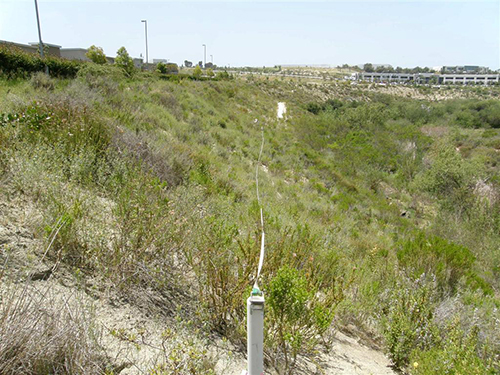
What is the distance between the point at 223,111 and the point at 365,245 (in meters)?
14.2

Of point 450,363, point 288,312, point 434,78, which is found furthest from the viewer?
point 434,78

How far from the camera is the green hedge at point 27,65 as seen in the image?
1227cm

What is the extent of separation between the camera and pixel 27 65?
42.6 feet

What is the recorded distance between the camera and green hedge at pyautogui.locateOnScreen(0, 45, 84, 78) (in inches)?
483

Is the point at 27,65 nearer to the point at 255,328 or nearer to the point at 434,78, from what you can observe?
the point at 255,328

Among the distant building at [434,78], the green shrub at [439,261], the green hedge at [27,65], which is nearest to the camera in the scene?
the green shrub at [439,261]

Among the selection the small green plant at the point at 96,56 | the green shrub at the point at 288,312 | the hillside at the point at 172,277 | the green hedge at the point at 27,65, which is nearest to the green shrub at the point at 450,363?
the hillside at the point at 172,277

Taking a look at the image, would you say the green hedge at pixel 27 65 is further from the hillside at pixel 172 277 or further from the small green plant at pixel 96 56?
the small green plant at pixel 96 56

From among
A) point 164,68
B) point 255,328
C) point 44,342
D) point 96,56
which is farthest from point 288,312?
point 164,68

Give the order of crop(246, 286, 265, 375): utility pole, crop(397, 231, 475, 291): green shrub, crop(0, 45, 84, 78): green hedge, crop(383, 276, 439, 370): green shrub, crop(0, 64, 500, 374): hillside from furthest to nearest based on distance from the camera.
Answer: crop(0, 45, 84, 78): green hedge < crop(397, 231, 475, 291): green shrub < crop(383, 276, 439, 370): green shrub < crop(0, 64, 500, 374): hillside < crop(246, 286, 265, 375): utility pole

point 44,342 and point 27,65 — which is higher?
point 27,65

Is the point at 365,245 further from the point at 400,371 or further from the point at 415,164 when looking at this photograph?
the point at 415,164

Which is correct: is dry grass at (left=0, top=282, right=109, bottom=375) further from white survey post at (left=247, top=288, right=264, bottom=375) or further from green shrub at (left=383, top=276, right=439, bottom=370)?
green shrub at (left=383, top=276, right=439, bottom=370)

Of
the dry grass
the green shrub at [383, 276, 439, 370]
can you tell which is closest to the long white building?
the green shrub at [383, 276, 439, 370]
